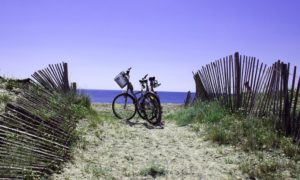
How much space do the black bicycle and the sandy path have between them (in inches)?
73.2

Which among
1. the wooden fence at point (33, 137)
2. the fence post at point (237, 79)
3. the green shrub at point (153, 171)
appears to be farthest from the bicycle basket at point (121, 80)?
the green shrub at point (153, 171)

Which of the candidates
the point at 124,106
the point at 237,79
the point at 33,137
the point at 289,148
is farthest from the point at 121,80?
the point at 289,148

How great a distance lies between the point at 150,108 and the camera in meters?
10.4

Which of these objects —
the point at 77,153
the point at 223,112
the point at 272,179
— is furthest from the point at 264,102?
the point at 77,153

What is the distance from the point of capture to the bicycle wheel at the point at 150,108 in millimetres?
10258

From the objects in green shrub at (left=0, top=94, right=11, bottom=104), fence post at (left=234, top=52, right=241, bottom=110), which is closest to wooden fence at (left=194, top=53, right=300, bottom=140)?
fence post at (left=234, top=52, right=241, bottom=110)

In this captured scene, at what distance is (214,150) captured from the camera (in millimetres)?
6461

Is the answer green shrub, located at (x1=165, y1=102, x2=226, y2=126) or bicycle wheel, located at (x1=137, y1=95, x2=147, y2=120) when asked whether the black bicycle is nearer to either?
bicycle wheel, located at (x1=137, y1=95, x2=147, y2=120)

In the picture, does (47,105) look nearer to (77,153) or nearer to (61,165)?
(77,153)

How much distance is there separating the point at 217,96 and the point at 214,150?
141 inches

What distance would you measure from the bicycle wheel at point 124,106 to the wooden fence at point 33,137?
3535 millimetres

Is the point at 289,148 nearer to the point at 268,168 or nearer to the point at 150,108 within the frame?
the point at 268,168

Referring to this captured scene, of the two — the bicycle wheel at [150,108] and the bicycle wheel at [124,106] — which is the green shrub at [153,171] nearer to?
the bicycle wheel at [150,108]

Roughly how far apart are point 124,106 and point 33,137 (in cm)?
624
